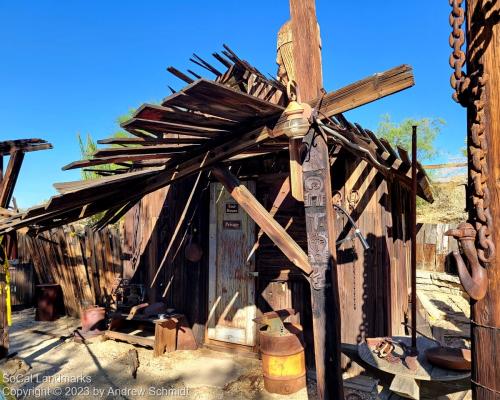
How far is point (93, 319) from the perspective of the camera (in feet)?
25.7

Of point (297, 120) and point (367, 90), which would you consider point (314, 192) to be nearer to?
point (297, 120)

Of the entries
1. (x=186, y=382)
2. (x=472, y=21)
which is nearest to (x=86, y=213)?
(x=186, y=382)

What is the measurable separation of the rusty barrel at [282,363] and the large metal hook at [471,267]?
3783mm

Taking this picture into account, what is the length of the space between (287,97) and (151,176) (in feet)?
7.29

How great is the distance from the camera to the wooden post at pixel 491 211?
5.59 ft

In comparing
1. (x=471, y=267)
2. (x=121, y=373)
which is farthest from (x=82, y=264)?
(x=471, y=267)

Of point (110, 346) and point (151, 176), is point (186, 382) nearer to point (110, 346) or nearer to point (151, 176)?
point (110, 346)

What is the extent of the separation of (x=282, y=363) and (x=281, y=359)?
6 centimetres

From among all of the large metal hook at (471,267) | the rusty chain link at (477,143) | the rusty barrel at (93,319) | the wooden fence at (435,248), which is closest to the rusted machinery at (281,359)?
the large metal hook at (471,267)

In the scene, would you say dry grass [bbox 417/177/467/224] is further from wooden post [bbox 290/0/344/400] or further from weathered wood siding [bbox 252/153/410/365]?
wooden post [bbox 290/0/344/400]

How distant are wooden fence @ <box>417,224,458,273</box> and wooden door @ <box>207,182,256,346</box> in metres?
7.50

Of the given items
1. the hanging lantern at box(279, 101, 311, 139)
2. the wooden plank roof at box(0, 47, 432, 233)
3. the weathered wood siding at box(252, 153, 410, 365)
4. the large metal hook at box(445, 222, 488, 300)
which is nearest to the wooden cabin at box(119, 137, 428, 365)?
the weathered wood siding at box(252, 153, 410, 365)

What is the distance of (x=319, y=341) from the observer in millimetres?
3047

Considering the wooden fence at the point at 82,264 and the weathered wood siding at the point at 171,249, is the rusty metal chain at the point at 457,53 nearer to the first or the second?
the weathered wood siding at the point at 171,249
